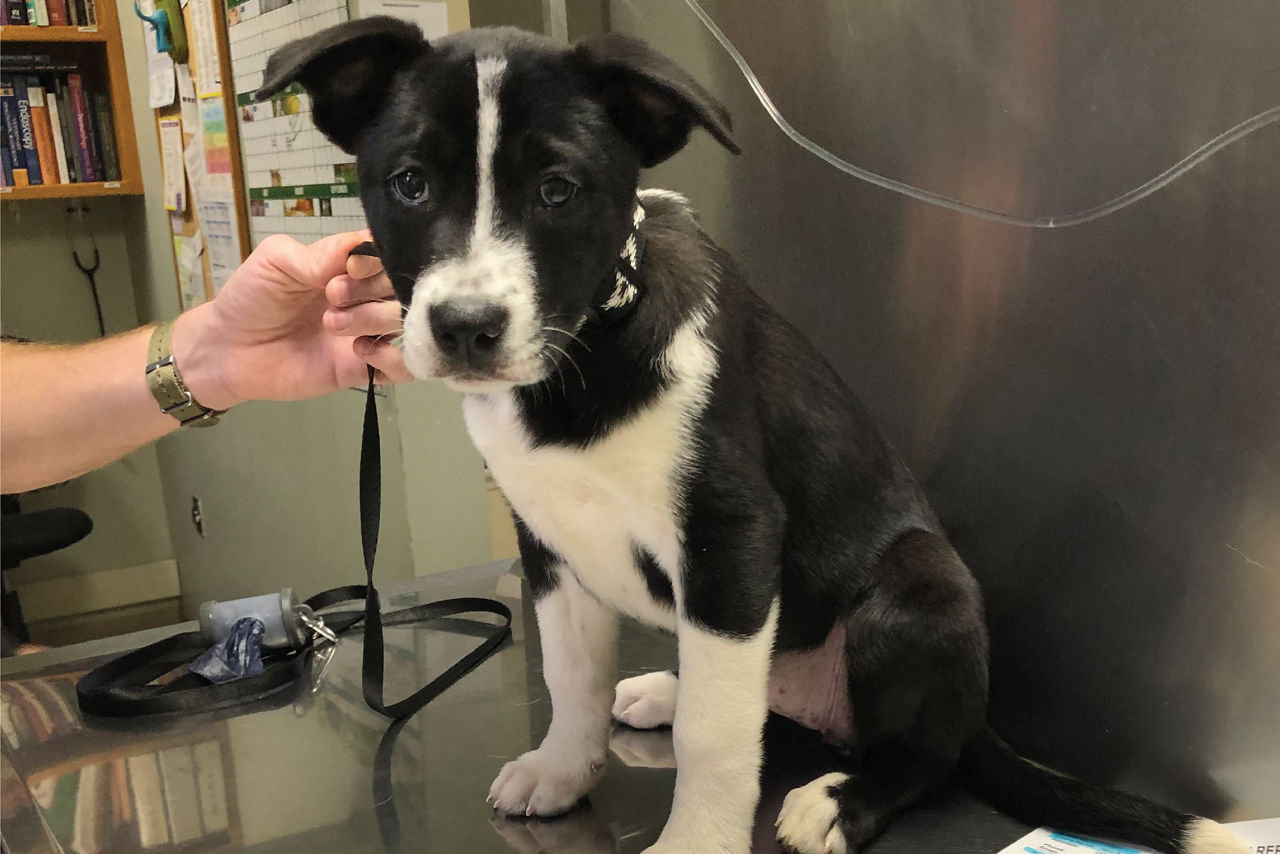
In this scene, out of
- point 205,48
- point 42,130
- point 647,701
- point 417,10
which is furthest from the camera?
point 42,130

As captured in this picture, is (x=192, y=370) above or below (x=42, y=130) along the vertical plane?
below

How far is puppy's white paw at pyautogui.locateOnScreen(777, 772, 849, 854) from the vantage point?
36.4 inches

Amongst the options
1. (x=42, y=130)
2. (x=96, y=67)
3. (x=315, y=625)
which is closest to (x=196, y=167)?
(x=42, y=130)

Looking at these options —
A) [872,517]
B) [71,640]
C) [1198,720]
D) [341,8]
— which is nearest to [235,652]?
[872,517]

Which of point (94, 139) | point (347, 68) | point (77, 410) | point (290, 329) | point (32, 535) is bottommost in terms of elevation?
point (32, 535)

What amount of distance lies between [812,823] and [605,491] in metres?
0.37

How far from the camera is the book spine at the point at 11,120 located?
340cm

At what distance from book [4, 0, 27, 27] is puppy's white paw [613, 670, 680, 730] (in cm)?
338

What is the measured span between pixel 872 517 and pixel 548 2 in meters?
1.17

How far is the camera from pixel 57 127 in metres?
3.50

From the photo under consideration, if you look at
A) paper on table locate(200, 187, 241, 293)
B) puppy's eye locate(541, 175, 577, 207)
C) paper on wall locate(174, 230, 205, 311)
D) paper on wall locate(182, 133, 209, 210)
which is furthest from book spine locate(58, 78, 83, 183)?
puppy's eye locate(541, 175, 577, 207)

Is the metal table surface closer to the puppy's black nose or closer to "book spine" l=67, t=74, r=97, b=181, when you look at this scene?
the puppy's black nose

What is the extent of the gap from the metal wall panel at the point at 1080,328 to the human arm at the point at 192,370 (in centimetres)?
63

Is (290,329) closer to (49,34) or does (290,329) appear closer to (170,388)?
(170,388)
